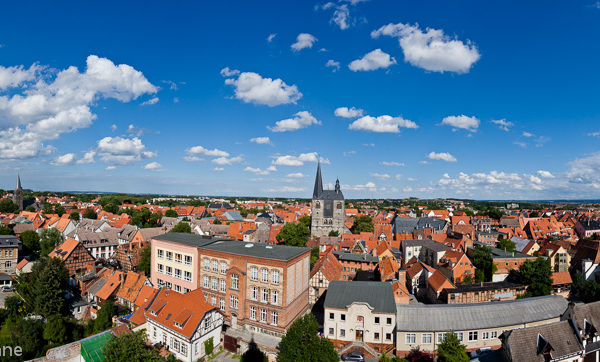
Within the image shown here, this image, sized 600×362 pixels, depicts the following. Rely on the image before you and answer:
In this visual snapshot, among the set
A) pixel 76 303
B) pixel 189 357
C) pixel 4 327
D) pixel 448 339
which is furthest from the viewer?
pixel 76 303

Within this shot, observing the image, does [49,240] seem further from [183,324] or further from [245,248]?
[183,324]

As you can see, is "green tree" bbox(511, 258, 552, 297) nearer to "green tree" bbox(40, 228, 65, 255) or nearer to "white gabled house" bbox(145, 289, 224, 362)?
"white gabled house" bbox(145, 289, 224, 362)

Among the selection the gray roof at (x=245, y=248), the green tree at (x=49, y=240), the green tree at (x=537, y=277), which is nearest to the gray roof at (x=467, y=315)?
the green tree at (x=537, y=277)

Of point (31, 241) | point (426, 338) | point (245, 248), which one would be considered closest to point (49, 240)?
point (31, 241)

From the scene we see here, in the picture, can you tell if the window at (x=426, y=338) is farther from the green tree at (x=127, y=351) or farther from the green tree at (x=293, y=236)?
the green tree at (x=293, y=236)

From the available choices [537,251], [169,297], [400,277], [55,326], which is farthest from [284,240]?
[537,251]

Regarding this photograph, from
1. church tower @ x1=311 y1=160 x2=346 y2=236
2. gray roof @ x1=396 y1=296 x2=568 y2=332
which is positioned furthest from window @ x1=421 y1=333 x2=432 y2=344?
church tower @ x1=311 y1=160 x2=346 y2=236

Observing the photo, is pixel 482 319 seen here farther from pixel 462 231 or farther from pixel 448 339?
pixel 462 231
